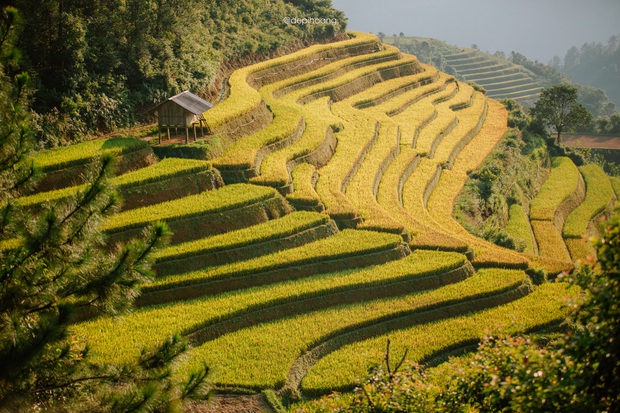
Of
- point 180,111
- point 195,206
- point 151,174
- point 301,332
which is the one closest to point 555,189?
point 180,111

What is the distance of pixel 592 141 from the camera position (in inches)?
2456

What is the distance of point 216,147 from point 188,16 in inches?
416

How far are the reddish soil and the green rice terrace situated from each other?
32134 millimetres

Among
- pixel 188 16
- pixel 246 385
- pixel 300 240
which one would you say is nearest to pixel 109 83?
pixel 188 16

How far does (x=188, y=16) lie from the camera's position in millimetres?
31438

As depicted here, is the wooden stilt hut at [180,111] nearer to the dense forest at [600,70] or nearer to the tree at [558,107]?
the tree at [558,107]

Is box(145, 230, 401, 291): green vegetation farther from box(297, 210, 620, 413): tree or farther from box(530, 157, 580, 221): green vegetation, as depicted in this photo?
box(530, 157, 580, 221): green vegetation

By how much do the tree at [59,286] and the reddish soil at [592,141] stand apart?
198ft

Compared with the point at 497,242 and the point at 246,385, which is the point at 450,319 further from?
the point at 497,242

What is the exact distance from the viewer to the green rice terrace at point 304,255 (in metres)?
16.3

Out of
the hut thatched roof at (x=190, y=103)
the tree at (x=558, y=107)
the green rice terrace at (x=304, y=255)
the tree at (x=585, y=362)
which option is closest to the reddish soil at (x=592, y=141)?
the tree at (x=558, y=107)

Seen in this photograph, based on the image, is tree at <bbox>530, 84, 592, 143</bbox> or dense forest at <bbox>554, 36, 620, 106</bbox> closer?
Result: tree at <bbox>530, 84, 592, 143</bbox>

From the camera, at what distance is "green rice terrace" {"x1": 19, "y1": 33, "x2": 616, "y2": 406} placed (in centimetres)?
1630

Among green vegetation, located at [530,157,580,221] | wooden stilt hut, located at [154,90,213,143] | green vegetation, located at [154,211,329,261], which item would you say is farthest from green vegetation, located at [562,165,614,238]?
wooden stilt hut, located at [154,90,213,143]
